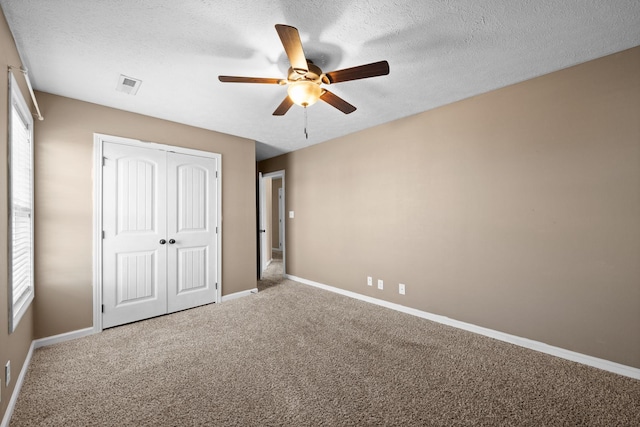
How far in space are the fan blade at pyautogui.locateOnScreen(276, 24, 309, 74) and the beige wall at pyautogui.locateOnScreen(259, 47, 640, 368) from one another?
2.03 metres

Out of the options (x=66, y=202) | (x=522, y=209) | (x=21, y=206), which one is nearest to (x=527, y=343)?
(x=522, y=209)

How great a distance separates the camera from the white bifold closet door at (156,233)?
3027 millimetres

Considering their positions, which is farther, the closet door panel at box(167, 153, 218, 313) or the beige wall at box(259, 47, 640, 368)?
the closet door panel at box(167, 153, 218, 313)

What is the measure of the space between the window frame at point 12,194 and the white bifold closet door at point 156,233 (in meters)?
0.57

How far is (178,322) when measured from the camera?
10.3ft

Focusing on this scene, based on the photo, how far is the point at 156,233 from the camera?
3.33 m

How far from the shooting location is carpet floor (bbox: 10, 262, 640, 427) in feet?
5.48

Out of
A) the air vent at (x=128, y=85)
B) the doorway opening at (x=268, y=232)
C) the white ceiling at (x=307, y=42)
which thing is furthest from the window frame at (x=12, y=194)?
the doorway opening at (x=268, y=232)

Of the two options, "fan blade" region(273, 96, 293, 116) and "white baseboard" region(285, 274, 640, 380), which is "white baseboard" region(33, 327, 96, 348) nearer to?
"fan blade" region(273, 96, 293, 116)

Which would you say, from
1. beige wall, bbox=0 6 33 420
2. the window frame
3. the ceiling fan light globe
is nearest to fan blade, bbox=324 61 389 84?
the ceiling fan light globe

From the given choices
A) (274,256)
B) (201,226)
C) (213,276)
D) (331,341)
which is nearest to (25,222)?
→ (201,226)

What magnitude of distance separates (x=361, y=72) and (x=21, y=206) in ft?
9.71

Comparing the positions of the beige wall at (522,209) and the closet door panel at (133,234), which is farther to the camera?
the closet door panel at (133,234)

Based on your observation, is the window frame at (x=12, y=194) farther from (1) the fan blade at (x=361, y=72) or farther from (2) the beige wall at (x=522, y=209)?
(2) the beige wall at (x=522, y=209)
